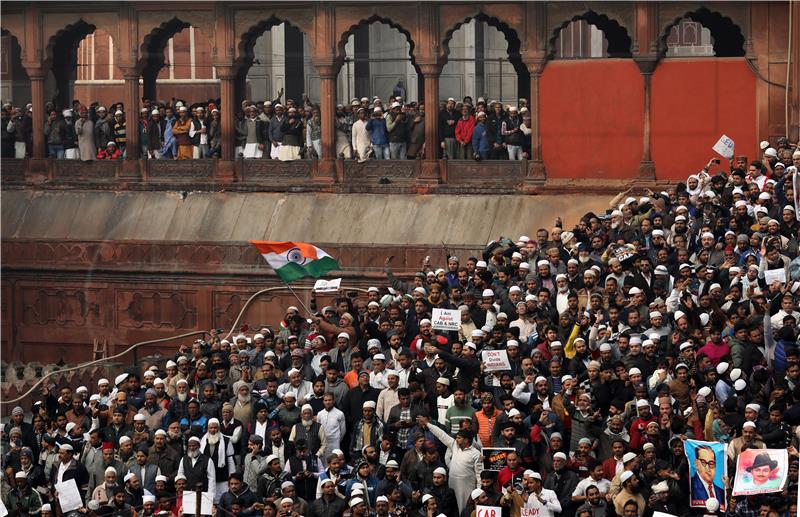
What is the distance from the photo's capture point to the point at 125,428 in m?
26.0

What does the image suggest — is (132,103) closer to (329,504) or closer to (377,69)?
(377,69)

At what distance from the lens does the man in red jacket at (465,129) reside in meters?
36.9

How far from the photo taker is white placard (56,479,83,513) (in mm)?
25141

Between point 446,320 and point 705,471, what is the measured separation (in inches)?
200

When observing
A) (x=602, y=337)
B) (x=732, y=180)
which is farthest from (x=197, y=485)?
(x=732, y=180)

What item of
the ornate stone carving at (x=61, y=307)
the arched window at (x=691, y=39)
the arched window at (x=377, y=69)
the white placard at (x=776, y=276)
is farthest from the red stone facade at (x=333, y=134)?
the white placard at (x=776, y=276)

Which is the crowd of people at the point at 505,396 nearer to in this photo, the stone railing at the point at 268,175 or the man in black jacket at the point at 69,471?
the man in black jacket at the point at 69,471

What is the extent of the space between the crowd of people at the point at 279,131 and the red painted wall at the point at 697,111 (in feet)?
8.09

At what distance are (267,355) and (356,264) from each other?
9.68 metres

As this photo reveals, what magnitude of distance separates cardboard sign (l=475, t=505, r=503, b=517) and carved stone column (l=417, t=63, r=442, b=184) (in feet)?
49.7

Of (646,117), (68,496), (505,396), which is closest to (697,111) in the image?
(646,117)

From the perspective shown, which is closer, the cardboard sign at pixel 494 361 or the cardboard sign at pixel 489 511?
the cardboard sign at pixel 489 511

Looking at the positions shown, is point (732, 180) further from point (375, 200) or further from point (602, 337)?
point (375, 200)

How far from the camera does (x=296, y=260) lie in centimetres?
3162
